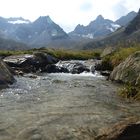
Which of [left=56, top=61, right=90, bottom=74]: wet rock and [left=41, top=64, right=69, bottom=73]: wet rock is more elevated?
[left=56, top=61, right=90, bottom=74]: wet rock

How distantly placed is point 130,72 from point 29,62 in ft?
92.0

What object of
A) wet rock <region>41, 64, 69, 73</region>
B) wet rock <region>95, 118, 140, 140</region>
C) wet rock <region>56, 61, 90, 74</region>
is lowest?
wet rock <region>41, 64, 69, 73</region>

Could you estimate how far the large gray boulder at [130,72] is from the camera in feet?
127

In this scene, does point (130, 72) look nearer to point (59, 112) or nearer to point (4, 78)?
point (4, 78)

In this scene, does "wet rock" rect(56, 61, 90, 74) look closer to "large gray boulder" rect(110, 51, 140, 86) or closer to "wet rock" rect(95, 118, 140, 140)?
"large gray boulder" rect(110, 51, 140, 86)

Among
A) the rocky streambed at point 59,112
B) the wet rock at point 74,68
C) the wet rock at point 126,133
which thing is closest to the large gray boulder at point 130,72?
the rocky streambed at point 59,112

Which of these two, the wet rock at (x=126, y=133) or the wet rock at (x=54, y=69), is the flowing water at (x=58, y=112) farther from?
the wet rock at (x=54, y=69)

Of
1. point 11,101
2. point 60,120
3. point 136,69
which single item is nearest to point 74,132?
point 60,120

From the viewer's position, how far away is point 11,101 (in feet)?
92.6

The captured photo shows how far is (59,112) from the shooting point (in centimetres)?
2412

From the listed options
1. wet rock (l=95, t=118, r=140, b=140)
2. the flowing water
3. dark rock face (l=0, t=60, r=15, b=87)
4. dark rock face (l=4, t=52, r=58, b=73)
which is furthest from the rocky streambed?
dark rock face (l=4, t=52, r=58, b=73)

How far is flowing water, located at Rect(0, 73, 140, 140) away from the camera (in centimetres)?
1892

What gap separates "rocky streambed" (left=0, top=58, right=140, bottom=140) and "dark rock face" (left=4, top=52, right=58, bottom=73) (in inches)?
1003

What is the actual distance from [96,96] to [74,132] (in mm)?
12860
